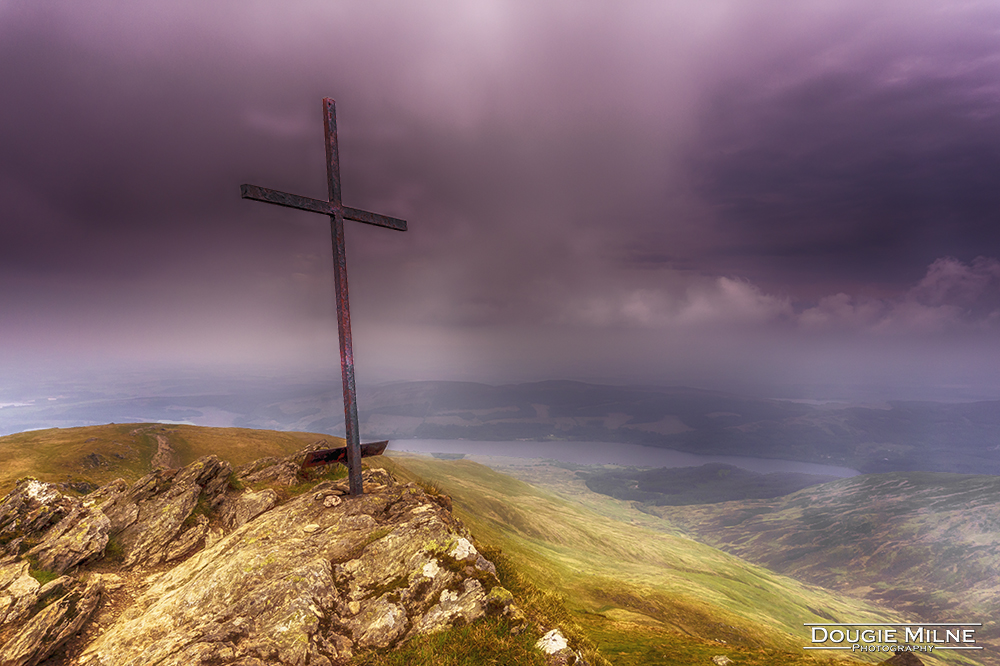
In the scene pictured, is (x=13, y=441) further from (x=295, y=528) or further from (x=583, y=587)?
(x=583, y=587)

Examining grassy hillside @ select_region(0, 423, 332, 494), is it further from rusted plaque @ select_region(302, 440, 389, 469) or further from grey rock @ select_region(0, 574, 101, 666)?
rusted plaque @ select_region(302, 440, 389, 469)

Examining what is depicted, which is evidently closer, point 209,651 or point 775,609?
point 209,651

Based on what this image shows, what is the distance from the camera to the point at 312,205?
49.2ft

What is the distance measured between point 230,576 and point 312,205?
12.7m

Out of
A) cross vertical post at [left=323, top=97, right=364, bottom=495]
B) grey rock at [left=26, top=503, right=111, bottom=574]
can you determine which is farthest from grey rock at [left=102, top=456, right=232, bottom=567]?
cross vertical post at [left=323, top=97, right=364, bottom=495]

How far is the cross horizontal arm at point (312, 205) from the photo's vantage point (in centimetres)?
1327

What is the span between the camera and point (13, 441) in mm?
88688

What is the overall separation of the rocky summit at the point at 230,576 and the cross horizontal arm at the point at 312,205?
11.4 m

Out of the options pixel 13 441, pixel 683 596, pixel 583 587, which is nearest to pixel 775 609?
pixel 683 596

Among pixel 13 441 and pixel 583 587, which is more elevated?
pixel 13 441

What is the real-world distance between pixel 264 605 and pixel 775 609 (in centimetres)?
19006

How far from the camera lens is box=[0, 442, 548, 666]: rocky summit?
10.3 m

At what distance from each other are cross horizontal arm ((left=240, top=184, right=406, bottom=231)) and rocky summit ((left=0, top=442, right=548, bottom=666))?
11370 mm

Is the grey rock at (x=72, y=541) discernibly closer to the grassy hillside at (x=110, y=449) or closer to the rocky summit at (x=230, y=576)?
the rocky summit at (x=230, y=576)
